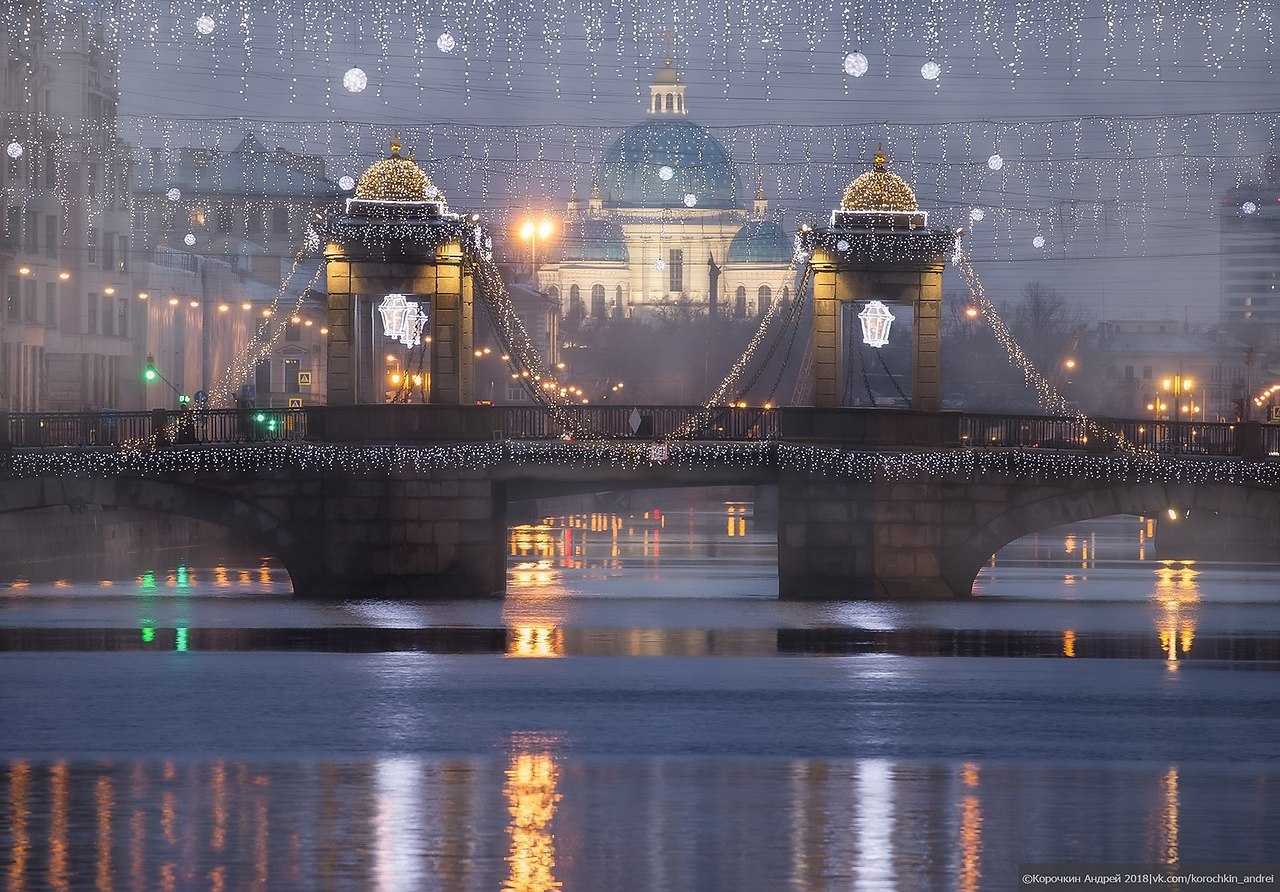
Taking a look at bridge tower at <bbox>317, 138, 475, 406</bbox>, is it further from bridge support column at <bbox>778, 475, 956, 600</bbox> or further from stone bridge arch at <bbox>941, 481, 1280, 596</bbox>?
stone bridge arch at <bbox>941, 481, 1280, 596</bbox>

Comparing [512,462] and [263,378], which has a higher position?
[263,378]

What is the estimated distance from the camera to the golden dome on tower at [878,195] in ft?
197

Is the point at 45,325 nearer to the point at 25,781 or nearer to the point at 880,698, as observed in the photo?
the point at 880,698

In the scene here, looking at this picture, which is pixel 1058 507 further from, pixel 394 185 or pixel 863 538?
pixel 394 185

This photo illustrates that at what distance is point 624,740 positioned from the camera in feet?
110

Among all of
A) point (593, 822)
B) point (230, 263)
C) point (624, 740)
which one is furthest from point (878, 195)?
point (230, 263)

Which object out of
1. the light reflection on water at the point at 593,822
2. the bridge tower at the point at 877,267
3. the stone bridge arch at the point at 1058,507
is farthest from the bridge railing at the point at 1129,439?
the light reflection on water at the point at 593,822

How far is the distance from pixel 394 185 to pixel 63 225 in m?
48.4

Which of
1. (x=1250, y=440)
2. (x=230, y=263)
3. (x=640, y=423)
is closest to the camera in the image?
(x=1250, y=440)

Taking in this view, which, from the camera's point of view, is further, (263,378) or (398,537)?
(263,378)

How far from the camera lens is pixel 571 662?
151 feet

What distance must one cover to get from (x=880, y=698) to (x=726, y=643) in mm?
10797

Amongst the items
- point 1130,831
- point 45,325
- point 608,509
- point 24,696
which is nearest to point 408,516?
point 24,696

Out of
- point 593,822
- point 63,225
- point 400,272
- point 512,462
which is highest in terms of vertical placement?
point 63,225
